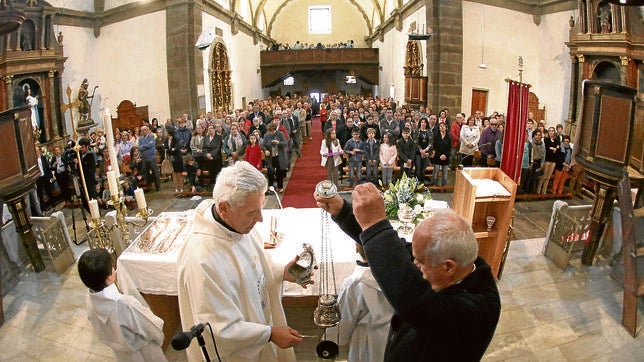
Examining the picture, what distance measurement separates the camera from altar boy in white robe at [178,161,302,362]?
7.08 ft

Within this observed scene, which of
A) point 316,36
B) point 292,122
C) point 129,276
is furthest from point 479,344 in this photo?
point 316,36

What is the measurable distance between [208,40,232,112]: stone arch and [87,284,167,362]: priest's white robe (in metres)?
13.4

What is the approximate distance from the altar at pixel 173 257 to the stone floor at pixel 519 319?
1.61 feet

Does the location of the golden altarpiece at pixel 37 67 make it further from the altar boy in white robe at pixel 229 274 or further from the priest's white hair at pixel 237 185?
the priest's white hair at pixel 237 185

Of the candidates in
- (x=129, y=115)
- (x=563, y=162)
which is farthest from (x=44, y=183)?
(x=563, y=162)

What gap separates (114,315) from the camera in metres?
2.78

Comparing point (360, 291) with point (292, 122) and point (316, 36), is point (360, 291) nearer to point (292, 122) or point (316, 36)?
point (292, 122)

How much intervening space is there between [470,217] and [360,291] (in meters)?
2.50

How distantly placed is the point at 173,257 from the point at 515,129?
440 centimetres

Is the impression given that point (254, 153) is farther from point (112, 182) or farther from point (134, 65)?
point (134, 65)

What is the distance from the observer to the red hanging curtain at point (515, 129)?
5.72 meters

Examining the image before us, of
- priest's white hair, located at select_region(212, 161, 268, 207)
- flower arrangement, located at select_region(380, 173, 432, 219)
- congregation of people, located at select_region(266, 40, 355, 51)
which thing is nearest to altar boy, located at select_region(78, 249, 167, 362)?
priest's white hair, located at select_region(212, 161, 268, 207)

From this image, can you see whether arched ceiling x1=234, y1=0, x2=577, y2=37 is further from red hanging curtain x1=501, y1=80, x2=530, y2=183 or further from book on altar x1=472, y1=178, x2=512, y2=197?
book on altar x1=472, y1=178, x2=512, y2=197

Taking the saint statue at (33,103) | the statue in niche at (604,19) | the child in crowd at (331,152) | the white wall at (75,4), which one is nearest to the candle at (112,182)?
the child in crowd at (331,152)
